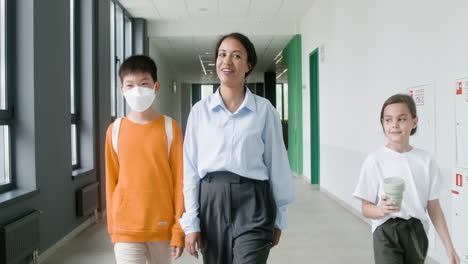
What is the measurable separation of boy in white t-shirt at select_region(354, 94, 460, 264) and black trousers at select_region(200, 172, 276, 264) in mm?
472

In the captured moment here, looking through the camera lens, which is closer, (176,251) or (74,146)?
(176,251)

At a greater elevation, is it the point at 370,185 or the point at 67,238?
the point at 370,185

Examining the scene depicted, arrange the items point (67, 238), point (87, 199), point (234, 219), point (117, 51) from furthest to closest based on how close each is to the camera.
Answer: point (117, 51) < point (87, 199) < point (67, 238) < point (234, 219)

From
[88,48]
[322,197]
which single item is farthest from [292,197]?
[322,197]

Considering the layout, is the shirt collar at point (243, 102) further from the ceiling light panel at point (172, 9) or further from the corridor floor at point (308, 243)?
the ceiling light panel at point (172, 9)

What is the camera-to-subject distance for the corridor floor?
3.38 m

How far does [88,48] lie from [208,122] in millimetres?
3797

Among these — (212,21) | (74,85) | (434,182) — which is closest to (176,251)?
(434,182)

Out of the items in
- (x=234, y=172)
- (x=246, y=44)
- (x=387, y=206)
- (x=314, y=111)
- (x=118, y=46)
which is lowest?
(x=387, y=206)

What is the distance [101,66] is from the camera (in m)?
5.13

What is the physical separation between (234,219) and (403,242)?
68 cm

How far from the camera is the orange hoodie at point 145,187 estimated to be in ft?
5.52

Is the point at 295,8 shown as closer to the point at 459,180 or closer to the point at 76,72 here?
the point at 76,72

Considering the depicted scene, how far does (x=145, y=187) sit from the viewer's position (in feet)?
5.56
